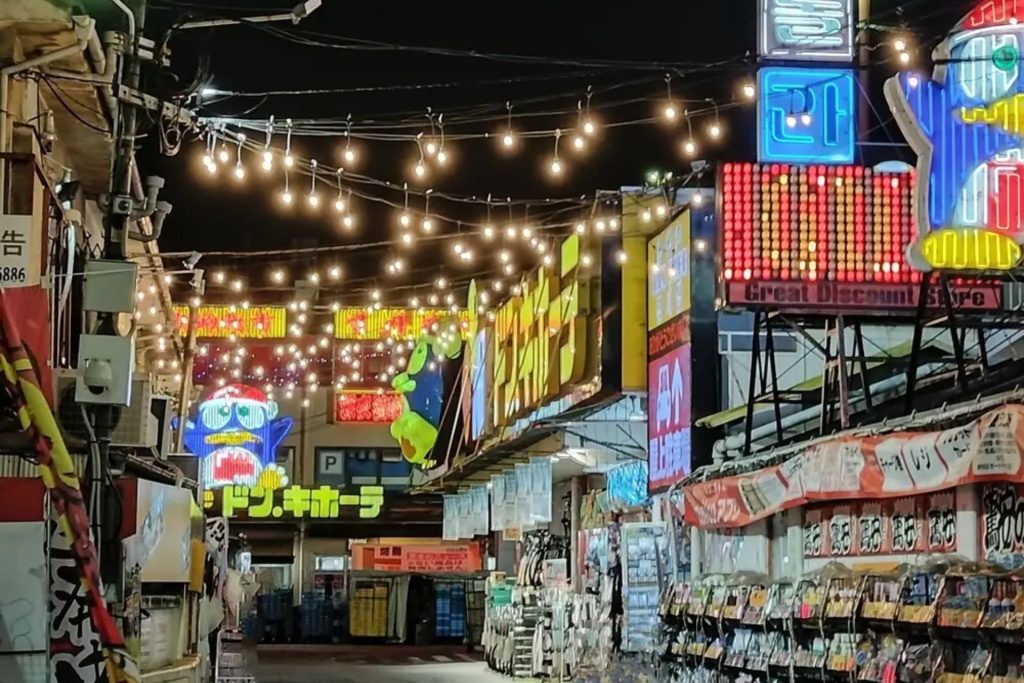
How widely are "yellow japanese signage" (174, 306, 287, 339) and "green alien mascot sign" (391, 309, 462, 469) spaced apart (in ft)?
45.6

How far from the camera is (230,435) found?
26.8 m

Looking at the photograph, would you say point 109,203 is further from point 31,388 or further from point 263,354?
point 263,354

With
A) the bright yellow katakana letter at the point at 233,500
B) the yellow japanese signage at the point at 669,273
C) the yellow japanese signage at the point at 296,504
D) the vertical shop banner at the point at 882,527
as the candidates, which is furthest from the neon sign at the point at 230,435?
the vertical shop banner at the point at 882,527

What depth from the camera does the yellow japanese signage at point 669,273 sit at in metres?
16.6

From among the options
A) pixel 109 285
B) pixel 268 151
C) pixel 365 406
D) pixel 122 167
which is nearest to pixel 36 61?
pixel 122 167

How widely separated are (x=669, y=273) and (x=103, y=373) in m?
8.06

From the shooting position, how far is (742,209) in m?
13.7

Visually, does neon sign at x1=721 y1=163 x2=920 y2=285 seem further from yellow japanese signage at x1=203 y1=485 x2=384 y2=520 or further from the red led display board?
yellow japanese signage at x1=203 y1=485 x2=384 y2=520

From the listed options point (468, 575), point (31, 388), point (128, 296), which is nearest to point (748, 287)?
point (128, 296)

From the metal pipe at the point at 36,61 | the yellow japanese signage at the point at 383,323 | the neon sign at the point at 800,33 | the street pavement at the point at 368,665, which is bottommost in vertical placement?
the street pavement at the point at 368,665

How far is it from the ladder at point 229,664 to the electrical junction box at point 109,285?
33.7 feet

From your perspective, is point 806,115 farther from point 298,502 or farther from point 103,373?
point 298,502

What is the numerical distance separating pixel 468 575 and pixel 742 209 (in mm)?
29160

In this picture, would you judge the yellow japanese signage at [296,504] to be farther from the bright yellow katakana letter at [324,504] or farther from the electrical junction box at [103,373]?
the electrical junction box at [103,373]
